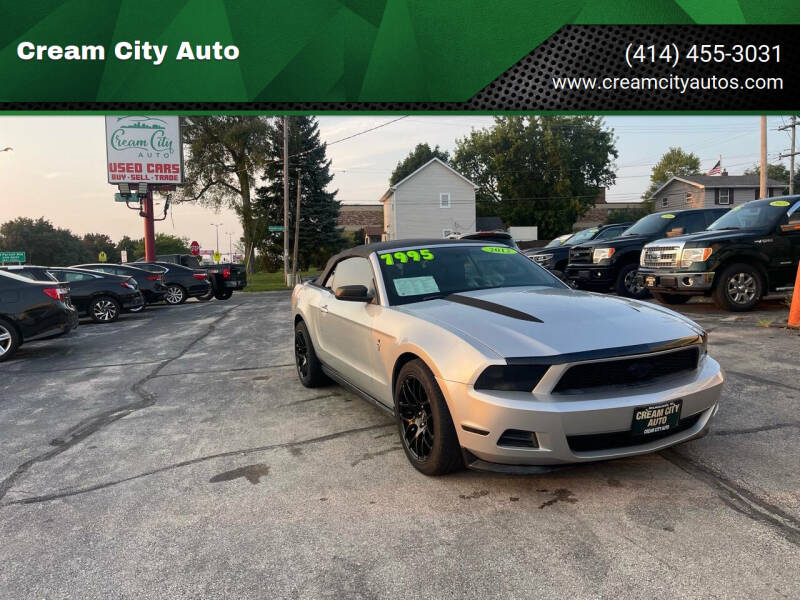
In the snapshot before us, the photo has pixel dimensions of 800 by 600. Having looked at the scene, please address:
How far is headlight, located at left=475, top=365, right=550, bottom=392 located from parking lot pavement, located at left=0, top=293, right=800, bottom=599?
67cm

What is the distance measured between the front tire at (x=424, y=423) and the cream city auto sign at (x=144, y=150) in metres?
32.6

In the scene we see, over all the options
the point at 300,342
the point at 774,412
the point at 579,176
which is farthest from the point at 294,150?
the point at 774,412

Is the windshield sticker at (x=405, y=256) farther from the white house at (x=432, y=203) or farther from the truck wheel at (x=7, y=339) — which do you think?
the white house at (x=432, y=203)

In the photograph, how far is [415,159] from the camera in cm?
8438

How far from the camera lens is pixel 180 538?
2736 millimetres

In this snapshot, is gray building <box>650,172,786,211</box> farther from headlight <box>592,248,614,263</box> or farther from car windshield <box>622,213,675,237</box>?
headlight <box>592,248,614,263</box>

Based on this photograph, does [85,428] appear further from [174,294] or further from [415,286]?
[174,294]

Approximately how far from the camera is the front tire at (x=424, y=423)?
309 centimetres

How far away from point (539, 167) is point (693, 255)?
54.5 meters

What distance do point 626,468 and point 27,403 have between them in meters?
5.86

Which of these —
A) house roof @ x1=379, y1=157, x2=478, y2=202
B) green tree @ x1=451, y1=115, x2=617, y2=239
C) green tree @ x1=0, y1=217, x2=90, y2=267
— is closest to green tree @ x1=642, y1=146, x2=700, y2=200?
green tree @ x1=451, y1=115, x2=617, y2=239

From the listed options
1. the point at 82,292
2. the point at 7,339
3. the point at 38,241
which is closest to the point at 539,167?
the point at 82,292

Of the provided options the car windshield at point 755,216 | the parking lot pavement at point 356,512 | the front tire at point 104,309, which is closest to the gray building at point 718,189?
the car windshield at point 755,216

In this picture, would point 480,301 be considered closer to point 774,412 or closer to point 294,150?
point 774,412
